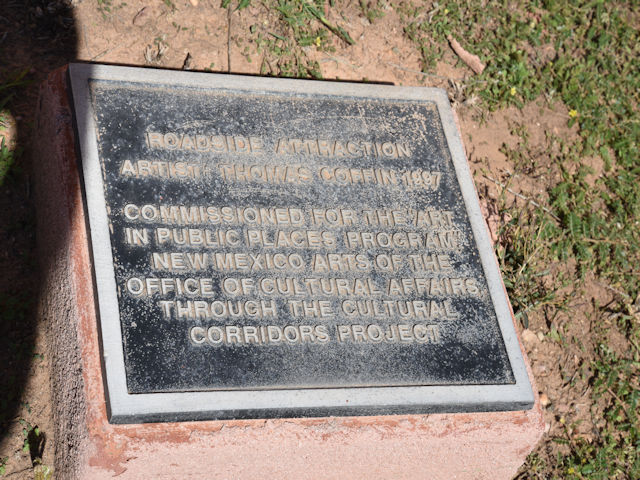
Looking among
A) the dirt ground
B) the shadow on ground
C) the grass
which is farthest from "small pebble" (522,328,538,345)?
the shadow on ground

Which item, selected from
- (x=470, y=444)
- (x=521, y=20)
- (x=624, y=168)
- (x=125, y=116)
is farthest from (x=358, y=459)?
(x=521, y=20)

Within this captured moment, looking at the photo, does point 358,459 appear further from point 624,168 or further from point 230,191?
point 624,168

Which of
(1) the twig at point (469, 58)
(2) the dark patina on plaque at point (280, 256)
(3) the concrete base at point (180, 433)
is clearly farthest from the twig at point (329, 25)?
(3) the concrete base at point (180, 433)

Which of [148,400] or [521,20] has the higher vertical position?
[521,20]

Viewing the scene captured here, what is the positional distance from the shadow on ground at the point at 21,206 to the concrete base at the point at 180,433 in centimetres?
11

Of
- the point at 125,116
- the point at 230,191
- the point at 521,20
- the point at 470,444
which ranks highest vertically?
the point at 521,20

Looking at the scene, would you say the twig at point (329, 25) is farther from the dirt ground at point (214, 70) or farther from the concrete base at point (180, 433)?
the concrete base at point (180, 433)

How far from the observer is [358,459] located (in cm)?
241

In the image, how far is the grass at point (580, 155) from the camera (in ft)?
10.5

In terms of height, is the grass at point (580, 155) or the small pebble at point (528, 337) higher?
the grass at point (580, 155)

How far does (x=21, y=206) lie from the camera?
287 cm

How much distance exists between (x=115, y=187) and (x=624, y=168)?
9.24ft

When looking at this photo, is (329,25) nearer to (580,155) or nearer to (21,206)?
(580,155)

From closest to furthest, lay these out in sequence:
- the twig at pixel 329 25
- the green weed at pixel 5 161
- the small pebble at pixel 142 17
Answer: the green weed at pixel 5 161 < the small pebble at pixel 142 17 < the twig at pixel 329 25
